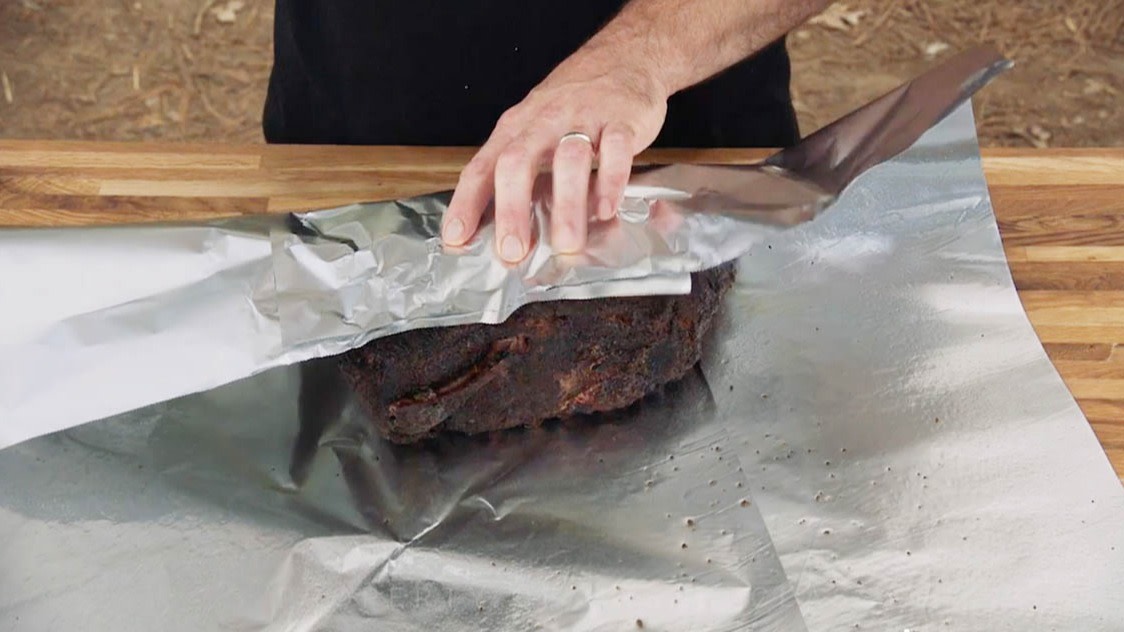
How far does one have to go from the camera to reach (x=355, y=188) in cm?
165

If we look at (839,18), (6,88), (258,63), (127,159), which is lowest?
(839,18)

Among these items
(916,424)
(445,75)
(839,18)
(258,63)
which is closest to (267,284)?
(445,75)

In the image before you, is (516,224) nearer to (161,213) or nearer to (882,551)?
(882,551)

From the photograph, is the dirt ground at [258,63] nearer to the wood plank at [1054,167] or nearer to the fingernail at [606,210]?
the wood plank at [1054,167]

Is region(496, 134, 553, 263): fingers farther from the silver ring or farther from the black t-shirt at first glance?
the black t-shirt

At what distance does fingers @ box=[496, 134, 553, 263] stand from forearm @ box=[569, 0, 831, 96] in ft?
0.75

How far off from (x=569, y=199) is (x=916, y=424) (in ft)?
1.62

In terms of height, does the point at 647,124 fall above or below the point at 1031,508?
above

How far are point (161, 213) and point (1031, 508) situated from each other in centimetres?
115

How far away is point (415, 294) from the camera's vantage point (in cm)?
123

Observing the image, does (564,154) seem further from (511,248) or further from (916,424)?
(916,424)

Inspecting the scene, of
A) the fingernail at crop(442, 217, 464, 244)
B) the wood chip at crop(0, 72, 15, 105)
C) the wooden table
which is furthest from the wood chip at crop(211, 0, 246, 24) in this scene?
the fingernail at crop(442, 217, 464, 244)

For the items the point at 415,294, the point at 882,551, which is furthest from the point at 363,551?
the point at 882,551

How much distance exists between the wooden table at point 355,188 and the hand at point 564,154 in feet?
1.01
